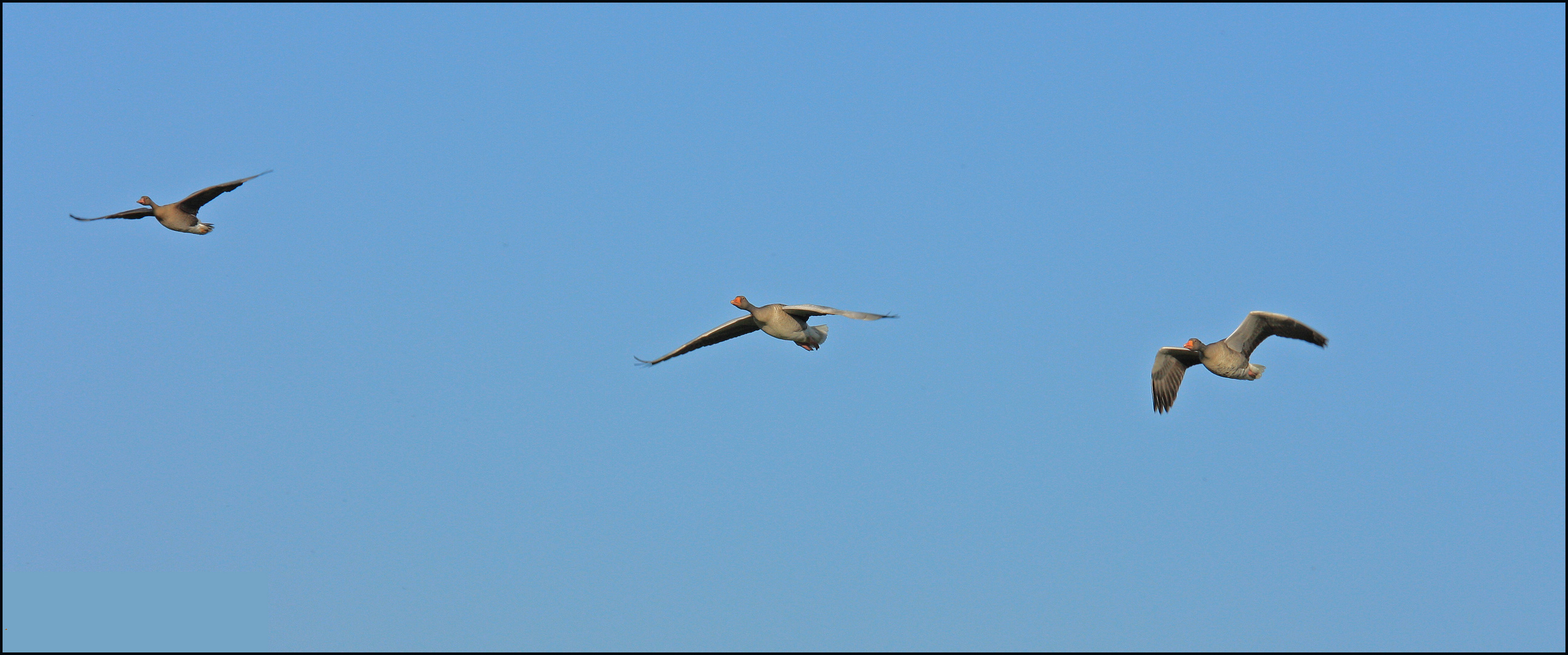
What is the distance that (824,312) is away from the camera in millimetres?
27781

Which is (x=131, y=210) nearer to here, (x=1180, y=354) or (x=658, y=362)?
(x=658, y=362)

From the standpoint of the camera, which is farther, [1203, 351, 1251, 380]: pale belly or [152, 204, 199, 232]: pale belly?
[152, 204, 199, 232]: pale belly

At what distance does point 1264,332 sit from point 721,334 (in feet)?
37.7

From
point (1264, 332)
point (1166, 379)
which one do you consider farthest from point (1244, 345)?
point (1166, 379)

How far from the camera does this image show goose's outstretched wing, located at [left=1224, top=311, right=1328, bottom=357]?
2914 centimetres

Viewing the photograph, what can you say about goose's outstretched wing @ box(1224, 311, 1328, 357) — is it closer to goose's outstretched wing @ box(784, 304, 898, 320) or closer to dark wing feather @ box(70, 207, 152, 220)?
goose's outstretched wing @ box(784, 304, 898, 320)

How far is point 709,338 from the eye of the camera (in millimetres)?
33500

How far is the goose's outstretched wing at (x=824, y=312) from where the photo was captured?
84.4 feet

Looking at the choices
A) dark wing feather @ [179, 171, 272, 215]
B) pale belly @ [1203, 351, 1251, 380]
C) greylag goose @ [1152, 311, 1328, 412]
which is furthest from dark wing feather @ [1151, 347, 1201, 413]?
dark wing feather @ [179, 171, 272, 215]

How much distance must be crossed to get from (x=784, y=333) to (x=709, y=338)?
2989mm

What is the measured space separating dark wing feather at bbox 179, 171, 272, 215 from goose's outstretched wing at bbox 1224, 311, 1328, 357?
2049 cm

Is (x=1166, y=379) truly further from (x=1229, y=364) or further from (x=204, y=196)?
(x=204, y=196)

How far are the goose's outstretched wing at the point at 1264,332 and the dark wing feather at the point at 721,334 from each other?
9.86 meters

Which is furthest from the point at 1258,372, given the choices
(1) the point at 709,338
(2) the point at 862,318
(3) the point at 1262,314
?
(1) the point at 709,338
